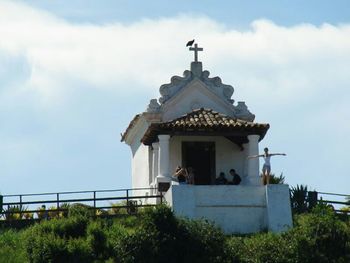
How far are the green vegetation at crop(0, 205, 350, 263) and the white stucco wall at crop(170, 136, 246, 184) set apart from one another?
5.61m

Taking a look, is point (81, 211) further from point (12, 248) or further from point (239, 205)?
point (239, 205)

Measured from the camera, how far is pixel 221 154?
177 ft

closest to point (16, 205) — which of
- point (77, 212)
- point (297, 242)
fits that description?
point (77, 212)

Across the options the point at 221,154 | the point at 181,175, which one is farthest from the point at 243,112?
the point at 181,175

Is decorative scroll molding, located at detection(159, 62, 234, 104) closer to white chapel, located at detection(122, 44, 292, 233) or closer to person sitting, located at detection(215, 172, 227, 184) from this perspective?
white chapel, located at detection(122, 44, 292, 233)

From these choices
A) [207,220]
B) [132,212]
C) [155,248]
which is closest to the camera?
[155,248]

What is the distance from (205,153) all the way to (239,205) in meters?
4.54

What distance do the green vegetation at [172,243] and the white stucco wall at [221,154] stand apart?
5.61 meters

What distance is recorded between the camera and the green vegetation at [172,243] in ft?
149

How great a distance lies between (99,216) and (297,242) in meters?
7.59

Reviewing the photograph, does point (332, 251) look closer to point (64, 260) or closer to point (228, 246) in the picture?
point (228, 246)

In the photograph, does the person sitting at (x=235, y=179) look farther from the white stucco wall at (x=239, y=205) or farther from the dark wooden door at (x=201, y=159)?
the white stucco wall at (x=239, y=205)

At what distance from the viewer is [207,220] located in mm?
48062

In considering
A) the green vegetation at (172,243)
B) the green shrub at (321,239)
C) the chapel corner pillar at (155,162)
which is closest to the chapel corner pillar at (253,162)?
the chapel corner pillar at (155,162)
